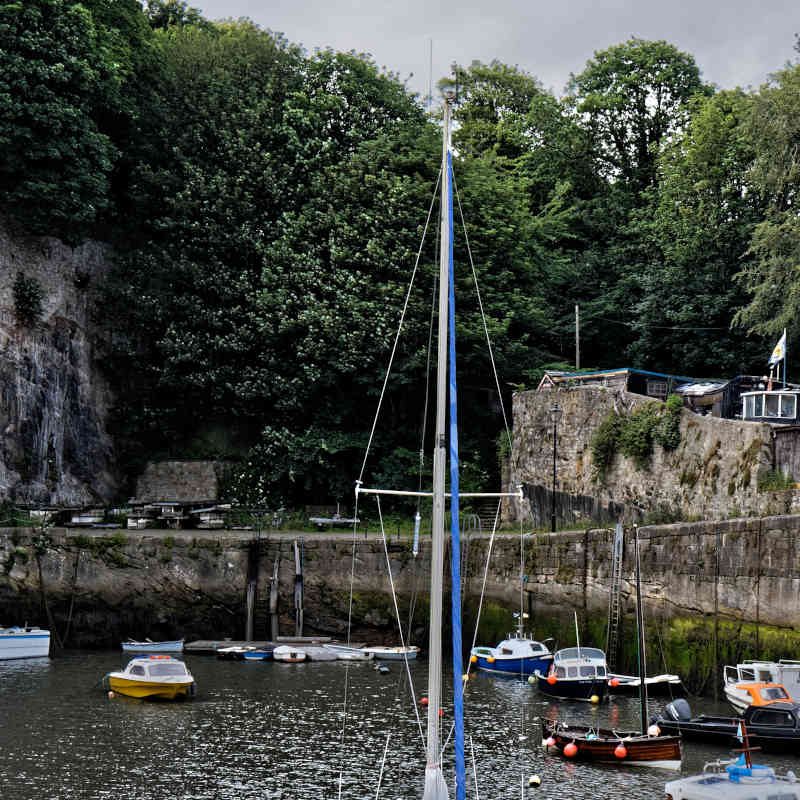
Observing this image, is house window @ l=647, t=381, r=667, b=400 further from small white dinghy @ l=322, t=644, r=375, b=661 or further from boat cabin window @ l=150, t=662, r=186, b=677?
boat cabin window @ l=150, t=662, r=186, b=677

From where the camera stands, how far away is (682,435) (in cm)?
4188

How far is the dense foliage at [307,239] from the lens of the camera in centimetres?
5378

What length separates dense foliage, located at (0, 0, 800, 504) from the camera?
53781 millimetres

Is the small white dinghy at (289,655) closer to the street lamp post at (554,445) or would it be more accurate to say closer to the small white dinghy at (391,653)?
the small white dinghy at (391,653)

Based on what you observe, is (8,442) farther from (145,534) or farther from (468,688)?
(468,688)

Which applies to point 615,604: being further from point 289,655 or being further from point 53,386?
point 53,386

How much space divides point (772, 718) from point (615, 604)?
9.45 metres

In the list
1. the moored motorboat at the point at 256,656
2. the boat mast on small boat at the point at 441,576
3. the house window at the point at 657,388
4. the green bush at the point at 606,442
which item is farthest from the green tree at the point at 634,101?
the boat mast on small boat at the point at 441,576

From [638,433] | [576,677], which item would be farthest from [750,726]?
[638,433]

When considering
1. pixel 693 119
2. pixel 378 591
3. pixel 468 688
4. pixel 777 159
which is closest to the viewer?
pixel 468 688

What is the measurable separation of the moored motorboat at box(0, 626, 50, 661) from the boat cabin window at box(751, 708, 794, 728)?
2593 centimetres

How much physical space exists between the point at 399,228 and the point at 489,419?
9.88 metres

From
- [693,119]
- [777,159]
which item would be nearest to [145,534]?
[777,159]

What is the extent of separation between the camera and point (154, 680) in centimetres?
3612
